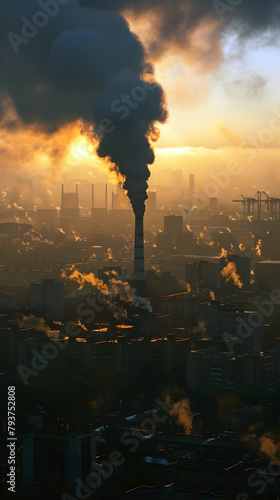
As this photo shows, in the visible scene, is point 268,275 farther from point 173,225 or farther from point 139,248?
point 173,225

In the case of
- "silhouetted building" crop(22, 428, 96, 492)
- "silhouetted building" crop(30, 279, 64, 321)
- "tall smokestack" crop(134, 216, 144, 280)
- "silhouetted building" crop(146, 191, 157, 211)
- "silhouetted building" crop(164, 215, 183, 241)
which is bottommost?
"silhouetted building" crop(22, 428, 96, 492)

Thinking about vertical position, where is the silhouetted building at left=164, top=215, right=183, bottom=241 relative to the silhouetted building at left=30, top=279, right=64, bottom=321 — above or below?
above

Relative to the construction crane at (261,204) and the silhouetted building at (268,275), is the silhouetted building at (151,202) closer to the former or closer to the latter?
the construction crane at (261,204)

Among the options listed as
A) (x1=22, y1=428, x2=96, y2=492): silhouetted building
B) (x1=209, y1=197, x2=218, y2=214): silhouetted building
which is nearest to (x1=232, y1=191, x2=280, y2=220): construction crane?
(x1=209, y1=197, x2=218, y2=214): silhouetted building

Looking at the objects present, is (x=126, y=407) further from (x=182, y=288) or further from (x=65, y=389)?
(x=182, y=288)

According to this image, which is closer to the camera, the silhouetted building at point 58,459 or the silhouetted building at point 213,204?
the silhouetted building at point 58,459

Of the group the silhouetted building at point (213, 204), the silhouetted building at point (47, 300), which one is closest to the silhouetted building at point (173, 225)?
the silhouetted building at point (213, 204)

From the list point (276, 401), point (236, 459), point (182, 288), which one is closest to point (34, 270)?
point (182, 288)

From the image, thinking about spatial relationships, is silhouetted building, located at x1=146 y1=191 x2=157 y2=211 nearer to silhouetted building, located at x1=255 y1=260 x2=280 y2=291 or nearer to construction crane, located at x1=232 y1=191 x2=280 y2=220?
construction crane, located at x1=232 y1=191 x2=280 y2=220
